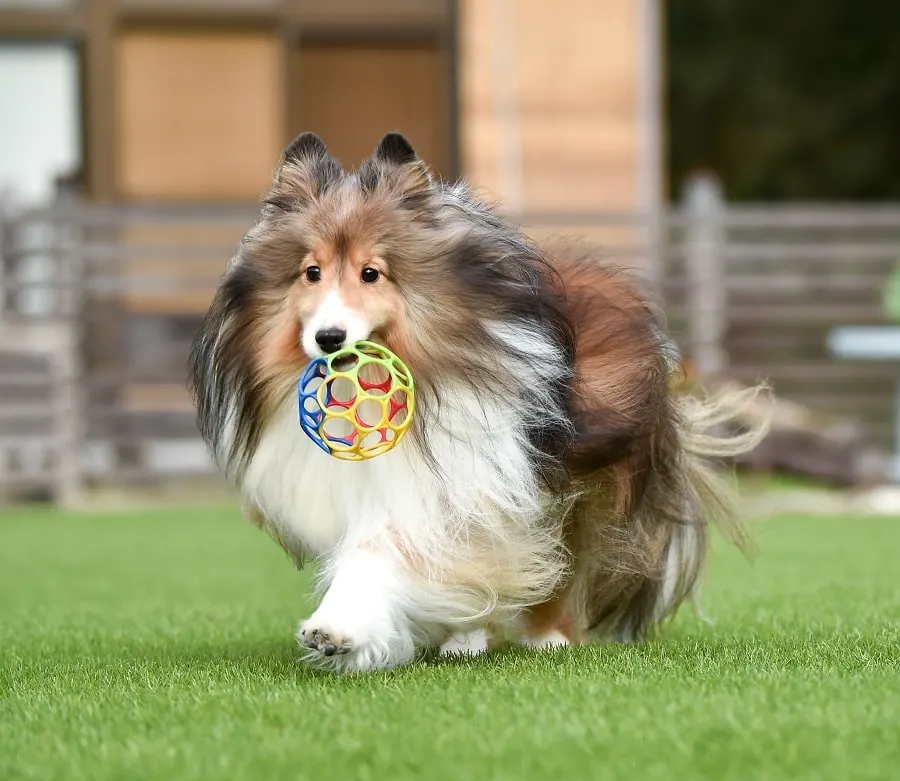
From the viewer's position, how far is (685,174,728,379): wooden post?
13219 mm

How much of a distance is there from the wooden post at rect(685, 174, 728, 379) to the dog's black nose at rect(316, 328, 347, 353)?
9122 millimetres

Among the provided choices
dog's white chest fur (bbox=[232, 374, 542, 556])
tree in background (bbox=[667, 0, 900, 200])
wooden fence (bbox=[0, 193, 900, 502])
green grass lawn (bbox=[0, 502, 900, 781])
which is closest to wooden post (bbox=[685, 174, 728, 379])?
wooden fence (bbox=[0, 193, 900, 502])

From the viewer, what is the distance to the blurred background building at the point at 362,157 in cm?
1309

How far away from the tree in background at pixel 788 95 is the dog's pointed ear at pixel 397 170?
18474mm

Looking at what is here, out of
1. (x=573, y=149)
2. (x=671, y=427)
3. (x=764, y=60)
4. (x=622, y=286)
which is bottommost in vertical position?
(x=671, y=427)

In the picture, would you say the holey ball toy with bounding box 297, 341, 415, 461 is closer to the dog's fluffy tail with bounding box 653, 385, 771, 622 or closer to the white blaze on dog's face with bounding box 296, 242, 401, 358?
the white blaze on dog's face with bounding box 296, 242, 401, 358

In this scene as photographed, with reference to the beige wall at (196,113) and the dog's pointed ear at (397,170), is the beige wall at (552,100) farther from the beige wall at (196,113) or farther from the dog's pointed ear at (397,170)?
the dog's pointed ear at (397,170)

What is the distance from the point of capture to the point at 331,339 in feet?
14.0

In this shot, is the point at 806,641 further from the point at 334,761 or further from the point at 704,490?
the point at 334,761

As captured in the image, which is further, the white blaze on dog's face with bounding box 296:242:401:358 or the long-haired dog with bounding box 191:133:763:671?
the long-haired dog with bounding box 191:133:763:671

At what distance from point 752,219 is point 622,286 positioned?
28.5ft

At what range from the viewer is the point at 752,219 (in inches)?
532

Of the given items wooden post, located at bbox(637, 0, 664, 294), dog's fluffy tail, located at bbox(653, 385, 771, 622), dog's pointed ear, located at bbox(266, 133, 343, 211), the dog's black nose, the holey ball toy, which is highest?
wooden post, located at bbox(637, 0, 664, 294)

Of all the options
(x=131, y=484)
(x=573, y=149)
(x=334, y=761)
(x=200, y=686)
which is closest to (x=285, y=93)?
(x=573, y=149)
